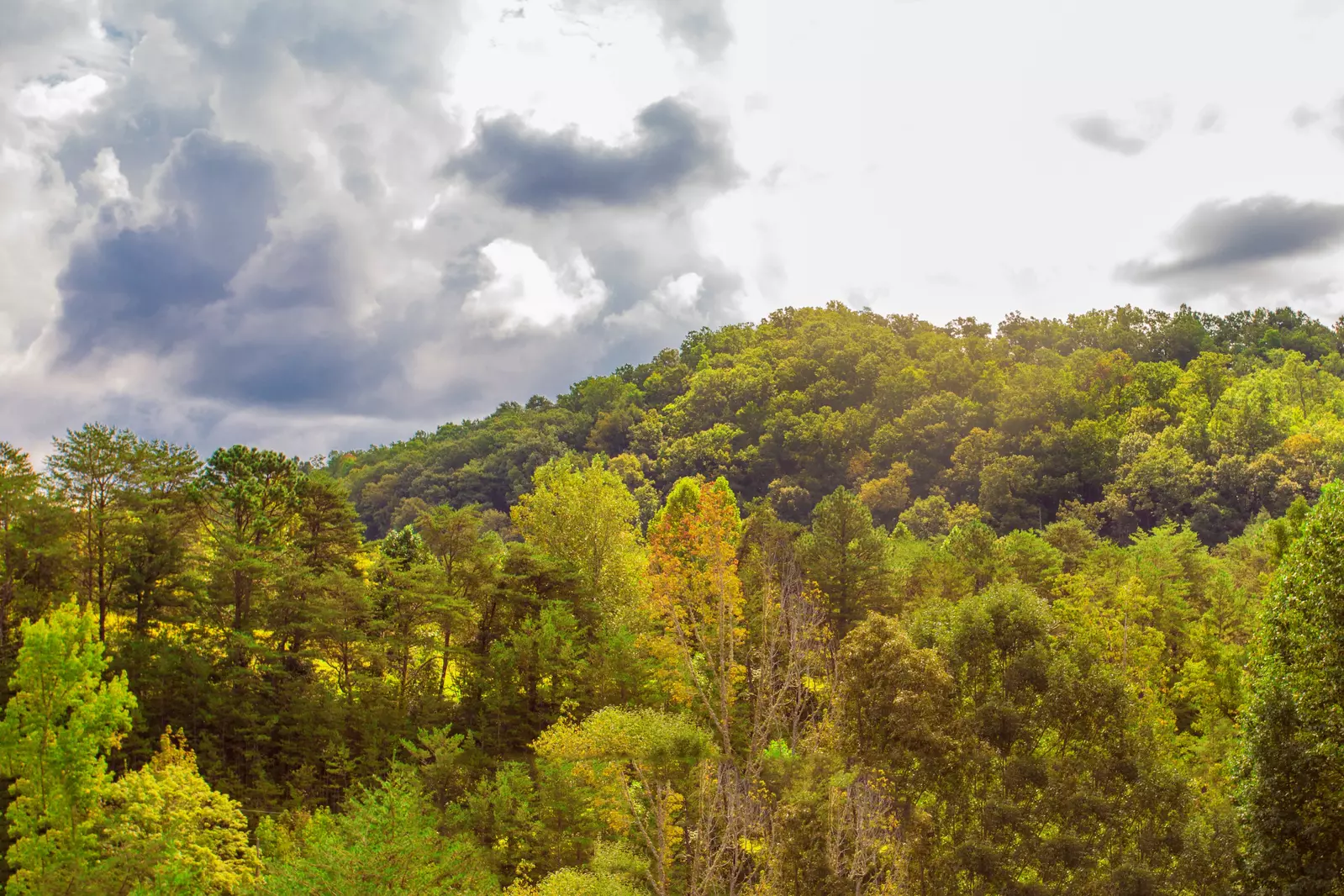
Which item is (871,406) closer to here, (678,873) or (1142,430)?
(1142,430)

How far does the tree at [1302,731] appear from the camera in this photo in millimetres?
19906

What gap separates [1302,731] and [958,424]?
93726 millimetres

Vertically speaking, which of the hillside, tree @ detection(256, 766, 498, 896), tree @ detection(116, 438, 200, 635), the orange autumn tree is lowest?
tree @ detection(256, 766, 498, 896)

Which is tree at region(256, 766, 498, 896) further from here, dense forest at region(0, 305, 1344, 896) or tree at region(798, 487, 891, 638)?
tree at region(798, 487, 891, 638)

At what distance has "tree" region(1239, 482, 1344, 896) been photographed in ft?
65.3

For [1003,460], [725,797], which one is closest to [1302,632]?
[725,797]

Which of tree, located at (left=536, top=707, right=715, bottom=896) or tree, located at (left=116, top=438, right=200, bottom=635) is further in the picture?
tree, located at (left=116, top=438, right=200, bottom=635)

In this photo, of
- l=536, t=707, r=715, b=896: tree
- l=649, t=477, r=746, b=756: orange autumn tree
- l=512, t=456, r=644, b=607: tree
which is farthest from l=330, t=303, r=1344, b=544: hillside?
l=536, t=707, r=715, b=896: tree

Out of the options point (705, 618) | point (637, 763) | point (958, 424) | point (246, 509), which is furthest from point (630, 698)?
point (958, 424)

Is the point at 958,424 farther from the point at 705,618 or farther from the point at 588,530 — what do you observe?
the point at 705,618

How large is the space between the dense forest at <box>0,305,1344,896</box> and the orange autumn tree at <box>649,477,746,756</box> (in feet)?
0.82

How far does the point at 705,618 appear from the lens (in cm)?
4138

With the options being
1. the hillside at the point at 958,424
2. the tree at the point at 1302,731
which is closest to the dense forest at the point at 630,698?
the tree at the point at 1302,731

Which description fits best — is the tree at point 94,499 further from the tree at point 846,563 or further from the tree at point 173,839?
the tree at point 846,563
